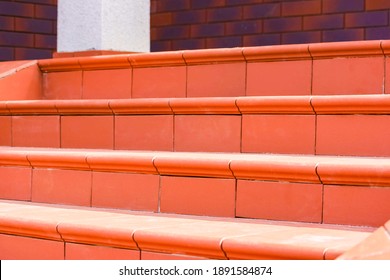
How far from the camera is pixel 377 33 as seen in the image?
17.0 feet

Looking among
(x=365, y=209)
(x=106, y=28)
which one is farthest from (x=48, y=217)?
(x=106, y=28)

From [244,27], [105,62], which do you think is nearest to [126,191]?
[105,62]

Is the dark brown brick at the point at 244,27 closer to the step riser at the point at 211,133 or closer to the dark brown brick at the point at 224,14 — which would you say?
the dark brown brick at the point at 224,14

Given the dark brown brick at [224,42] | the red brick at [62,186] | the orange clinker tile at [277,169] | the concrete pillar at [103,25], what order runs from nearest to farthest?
the orange clinker tile at [277,169] < the red brick at [62,186] < the concrete pillar at [103,25] < the dark brown brick at [224,42]

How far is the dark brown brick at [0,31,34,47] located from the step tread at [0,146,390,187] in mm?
2832

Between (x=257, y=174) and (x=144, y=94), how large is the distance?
4.58 feet

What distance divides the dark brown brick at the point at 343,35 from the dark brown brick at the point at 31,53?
2.17 meters

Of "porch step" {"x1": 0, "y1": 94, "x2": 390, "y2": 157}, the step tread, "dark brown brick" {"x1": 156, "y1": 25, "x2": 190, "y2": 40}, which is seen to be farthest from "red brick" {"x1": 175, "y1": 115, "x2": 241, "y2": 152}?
"dark brown brick" {"x1": 156, "y1": 25, "x2": 190, "y2": 40}

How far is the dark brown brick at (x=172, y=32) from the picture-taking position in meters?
6.23

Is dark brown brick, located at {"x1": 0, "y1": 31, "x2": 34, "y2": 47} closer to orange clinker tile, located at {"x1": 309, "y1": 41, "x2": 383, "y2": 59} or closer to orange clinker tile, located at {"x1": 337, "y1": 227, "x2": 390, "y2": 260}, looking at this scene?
orange clinker tile, located at {"x1": 309, "y1": 41, "x2": 383, "y2": 59}

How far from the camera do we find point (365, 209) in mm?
2318

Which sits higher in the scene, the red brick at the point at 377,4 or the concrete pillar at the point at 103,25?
the red brick at the point at 377,4

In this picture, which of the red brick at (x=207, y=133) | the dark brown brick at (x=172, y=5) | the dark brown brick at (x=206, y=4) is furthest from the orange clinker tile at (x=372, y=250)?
the dark brown brick at (x=172, y=5)

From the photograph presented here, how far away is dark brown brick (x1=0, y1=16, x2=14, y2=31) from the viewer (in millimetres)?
5789
